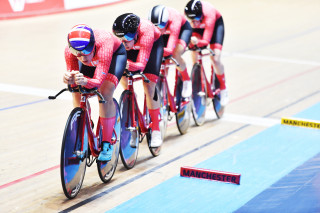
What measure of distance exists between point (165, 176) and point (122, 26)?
135 cm

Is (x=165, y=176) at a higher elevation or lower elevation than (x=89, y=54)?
lower

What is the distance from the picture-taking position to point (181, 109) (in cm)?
628

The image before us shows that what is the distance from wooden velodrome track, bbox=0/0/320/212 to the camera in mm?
4871

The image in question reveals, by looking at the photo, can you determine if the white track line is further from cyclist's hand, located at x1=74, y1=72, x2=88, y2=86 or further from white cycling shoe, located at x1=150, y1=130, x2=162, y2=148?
cyclist's hand, located at x1=74, y1=72, x2=88, y2=86

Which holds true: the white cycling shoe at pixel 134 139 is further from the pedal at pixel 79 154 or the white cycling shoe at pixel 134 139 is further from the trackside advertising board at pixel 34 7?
the trackside advertising board at pixel 34 7

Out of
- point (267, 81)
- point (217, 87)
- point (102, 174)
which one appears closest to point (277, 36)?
point (267, 81)

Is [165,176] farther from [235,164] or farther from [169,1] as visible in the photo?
[169,1]

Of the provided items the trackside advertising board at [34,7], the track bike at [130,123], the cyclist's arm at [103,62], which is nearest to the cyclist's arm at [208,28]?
the track bike at [130,123]

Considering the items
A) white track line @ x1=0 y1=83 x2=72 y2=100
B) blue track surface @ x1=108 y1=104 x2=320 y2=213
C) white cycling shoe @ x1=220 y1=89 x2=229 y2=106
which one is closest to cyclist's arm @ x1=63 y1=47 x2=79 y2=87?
blue track surface @ x1=108 y1=104 x2=320 y2=213

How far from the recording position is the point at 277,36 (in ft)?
42.3

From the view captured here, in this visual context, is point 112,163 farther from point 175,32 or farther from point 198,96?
point 198,96

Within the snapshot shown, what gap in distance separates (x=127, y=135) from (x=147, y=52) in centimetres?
76

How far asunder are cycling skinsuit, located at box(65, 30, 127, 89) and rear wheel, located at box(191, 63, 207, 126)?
1.94m

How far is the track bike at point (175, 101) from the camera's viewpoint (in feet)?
19.4
